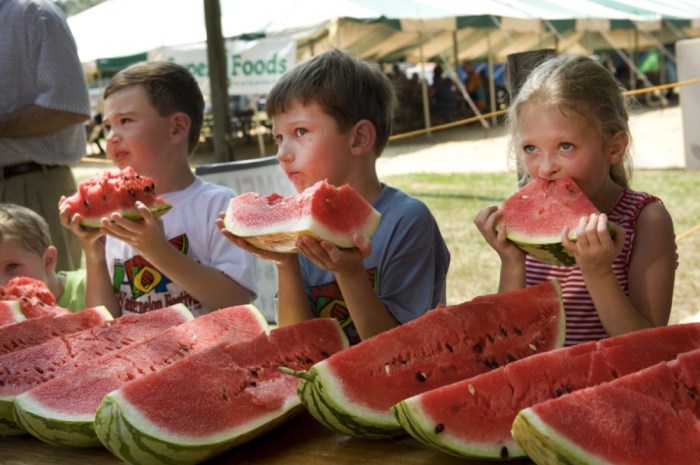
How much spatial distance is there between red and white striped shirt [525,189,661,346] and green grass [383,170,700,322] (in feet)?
14.9

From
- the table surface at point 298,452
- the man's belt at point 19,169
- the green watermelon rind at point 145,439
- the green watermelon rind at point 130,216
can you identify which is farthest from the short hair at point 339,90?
the man's belt at point 19,169

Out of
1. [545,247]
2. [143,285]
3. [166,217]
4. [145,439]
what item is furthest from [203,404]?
[166,217]

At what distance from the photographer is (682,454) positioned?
144 cm

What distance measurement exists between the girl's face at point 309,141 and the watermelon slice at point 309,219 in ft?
1.22

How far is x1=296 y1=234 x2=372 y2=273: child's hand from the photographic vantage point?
2098 millimetres

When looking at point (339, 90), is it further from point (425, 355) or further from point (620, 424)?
point (620, 424)

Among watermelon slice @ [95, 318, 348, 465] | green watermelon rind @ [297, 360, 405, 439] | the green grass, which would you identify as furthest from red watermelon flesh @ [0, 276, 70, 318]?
the green grass

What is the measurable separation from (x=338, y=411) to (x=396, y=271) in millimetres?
1035

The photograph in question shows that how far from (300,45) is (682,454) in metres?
19.1

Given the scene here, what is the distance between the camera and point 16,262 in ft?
11.4

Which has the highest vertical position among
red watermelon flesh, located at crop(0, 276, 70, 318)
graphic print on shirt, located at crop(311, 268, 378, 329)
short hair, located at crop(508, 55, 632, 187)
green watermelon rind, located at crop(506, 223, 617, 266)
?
short hair, located at crop(508, 55, 632, 187)

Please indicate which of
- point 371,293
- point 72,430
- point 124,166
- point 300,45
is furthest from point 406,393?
point 300,45

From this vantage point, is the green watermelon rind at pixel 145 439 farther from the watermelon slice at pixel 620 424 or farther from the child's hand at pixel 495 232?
the child's hand at pixel 495 232

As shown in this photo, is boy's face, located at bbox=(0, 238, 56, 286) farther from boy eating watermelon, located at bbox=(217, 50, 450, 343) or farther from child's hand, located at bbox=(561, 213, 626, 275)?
child's hand, located at bbox=(561, 213, 626, 275)
